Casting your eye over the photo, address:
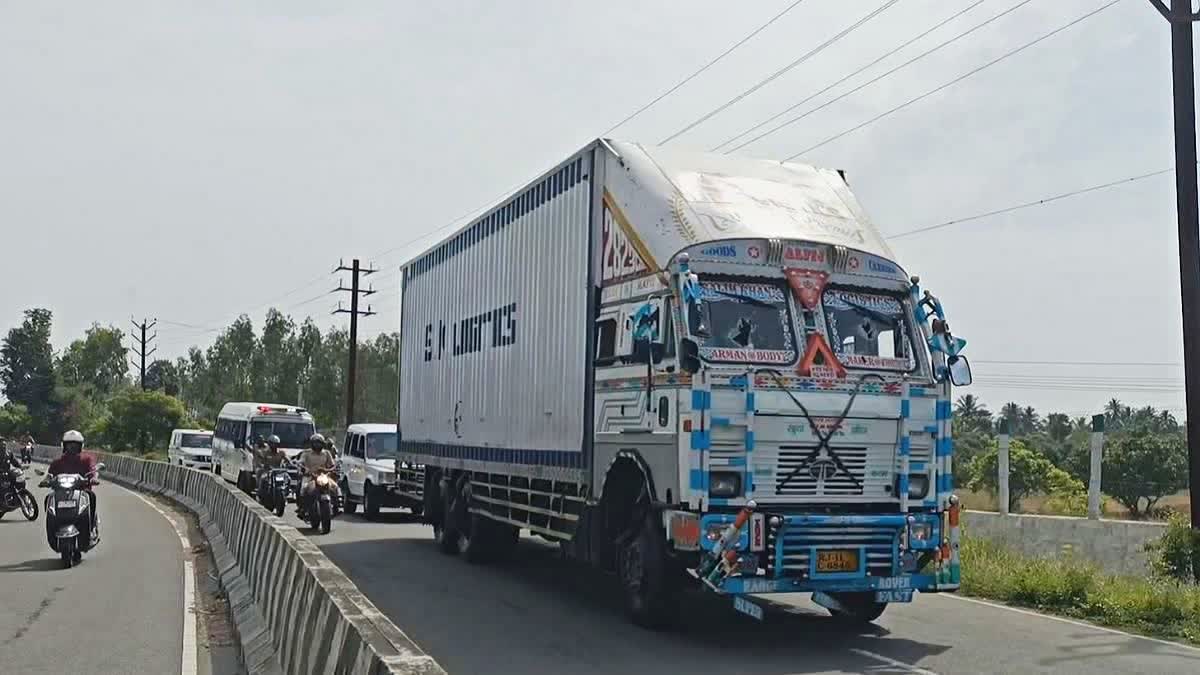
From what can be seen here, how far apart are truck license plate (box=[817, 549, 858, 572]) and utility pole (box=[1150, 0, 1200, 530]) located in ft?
19.6

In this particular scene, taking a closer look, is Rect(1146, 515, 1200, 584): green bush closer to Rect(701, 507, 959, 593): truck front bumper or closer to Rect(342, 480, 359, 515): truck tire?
Rect(701, 507, 959, 593): truck front bumper

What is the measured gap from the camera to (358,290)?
51375 millimetres

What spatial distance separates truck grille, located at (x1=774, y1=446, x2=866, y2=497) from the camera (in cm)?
1015

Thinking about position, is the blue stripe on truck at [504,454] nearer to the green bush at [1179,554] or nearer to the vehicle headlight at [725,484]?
the vehicle headlight at [725,484]

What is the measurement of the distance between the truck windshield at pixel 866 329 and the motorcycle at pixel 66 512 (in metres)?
9.92

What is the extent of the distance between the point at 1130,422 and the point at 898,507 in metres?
127

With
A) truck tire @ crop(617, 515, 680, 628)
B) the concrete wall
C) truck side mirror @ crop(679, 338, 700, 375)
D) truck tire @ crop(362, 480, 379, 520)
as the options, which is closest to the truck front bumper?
truck tire @ crop(617, 515, 680, 628)

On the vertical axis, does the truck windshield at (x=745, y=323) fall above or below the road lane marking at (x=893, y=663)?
above

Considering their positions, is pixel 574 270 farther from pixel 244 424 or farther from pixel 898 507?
pixel 244 424

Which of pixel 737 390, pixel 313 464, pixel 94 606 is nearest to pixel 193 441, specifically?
pixel 313 464

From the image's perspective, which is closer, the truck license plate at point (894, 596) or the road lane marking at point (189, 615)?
the road lane marking at point (189, 615)

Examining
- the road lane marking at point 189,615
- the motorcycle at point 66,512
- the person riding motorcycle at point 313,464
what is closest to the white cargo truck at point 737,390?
the road lane marking at point 189,615

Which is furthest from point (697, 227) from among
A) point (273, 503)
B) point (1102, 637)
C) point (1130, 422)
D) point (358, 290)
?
point (1130, 422)

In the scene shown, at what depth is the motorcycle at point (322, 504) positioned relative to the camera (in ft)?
66.1
